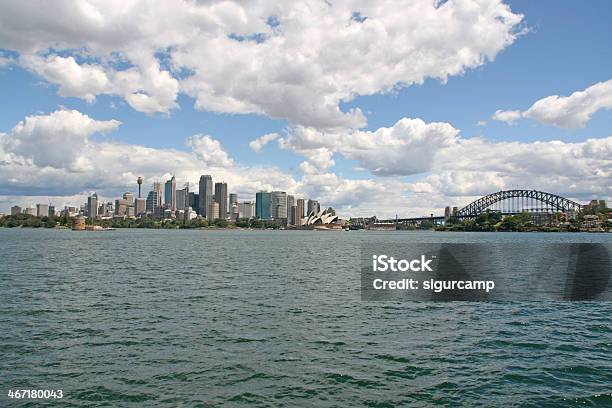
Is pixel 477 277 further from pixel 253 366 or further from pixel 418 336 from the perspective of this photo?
pixel 253 366

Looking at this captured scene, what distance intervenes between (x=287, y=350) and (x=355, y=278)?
27.7m

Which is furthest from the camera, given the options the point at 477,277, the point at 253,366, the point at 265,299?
the point at 477,277

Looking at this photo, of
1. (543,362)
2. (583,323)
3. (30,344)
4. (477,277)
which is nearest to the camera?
(543,362)

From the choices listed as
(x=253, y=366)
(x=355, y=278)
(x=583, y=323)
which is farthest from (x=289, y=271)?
(x=253, y=366)

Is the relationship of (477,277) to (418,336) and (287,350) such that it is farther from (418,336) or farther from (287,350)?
Result: (287,350)

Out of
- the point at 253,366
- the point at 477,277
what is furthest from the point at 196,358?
the point at 477,277

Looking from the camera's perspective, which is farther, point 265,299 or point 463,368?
point 265,299

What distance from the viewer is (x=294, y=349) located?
67.7 feet

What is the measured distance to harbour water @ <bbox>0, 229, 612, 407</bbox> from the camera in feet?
50.8

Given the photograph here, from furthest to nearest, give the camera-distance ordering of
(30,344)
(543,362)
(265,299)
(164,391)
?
(265,299) < (30,344) < (543,362) < (164,391)

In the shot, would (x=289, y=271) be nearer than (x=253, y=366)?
No

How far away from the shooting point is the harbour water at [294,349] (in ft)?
50.8

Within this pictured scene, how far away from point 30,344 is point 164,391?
9.36 meters

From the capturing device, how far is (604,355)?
67.3ft
